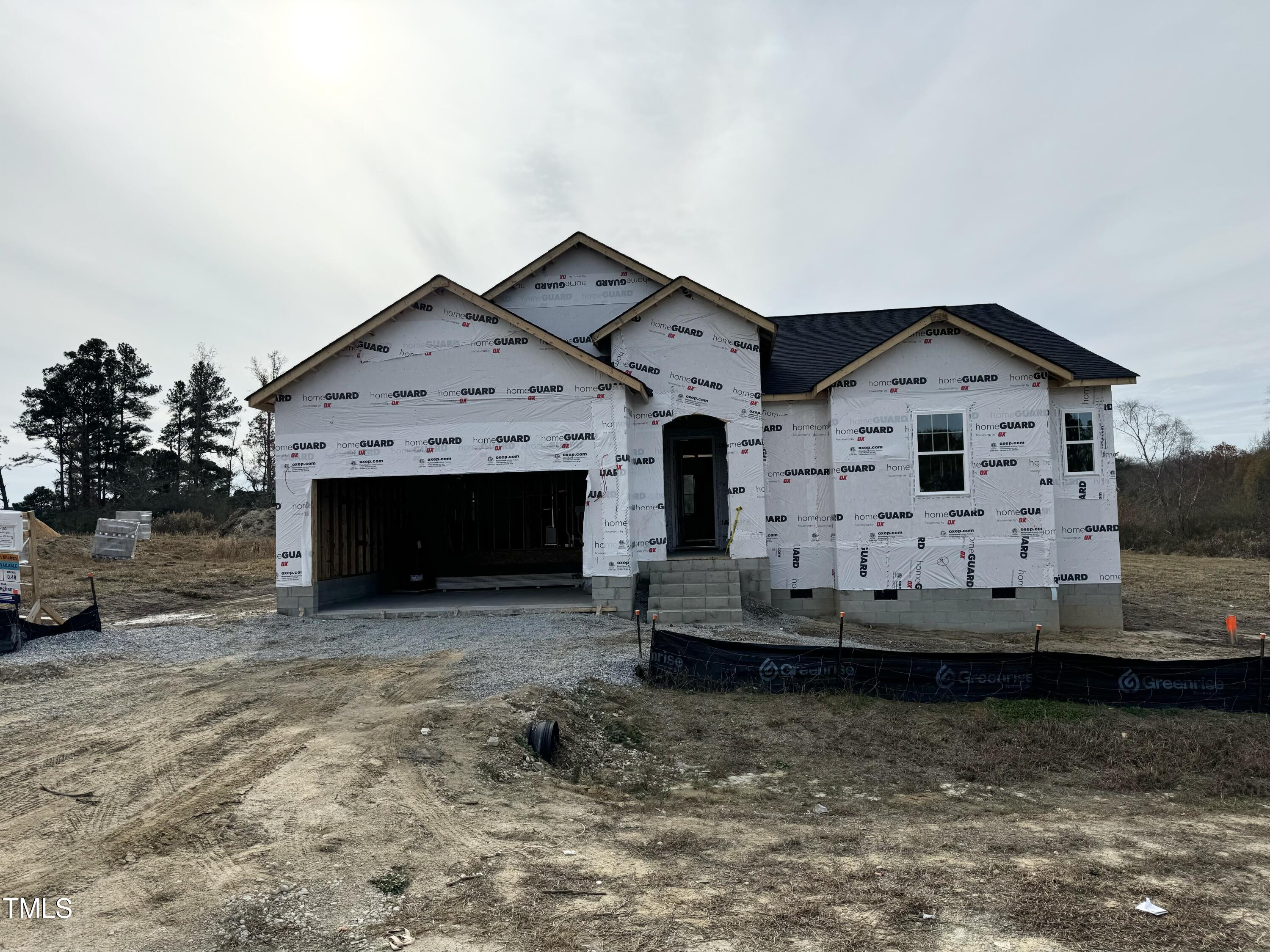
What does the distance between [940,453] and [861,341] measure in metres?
3.92

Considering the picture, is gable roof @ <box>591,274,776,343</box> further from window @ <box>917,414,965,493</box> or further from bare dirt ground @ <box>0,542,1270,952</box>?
bare dirt ground @ <box>0,542,1270,952</box>

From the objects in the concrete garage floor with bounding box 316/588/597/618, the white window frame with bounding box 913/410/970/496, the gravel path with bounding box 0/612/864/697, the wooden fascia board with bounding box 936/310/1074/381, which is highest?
the wooden fascia board with bounding box 936/310/1074/381

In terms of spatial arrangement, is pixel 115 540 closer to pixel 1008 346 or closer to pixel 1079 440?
pixel 1008 346

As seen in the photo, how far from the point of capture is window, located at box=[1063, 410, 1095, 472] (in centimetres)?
1576

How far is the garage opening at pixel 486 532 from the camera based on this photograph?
20.1 meters

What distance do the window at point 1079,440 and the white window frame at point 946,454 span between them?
2.17m

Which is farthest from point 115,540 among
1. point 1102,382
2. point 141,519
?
point 1102,382

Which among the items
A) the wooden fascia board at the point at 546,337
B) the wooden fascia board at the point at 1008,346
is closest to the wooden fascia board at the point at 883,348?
the wooden fascia board at the point at 1008,346

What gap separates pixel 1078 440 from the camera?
15.8 m

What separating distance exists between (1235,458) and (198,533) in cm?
6035

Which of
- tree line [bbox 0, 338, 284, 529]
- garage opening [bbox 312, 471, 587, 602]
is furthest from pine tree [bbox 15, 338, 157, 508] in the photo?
garage opening [bbox 312, 471, 587, 602]

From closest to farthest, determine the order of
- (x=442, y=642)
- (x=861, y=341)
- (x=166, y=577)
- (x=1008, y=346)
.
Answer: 1. (x=442, y=642)
2. (x=1008, y=346)
3. (x=861, y=341)
4. (x=166, y=577)

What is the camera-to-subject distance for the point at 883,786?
22.7 ft

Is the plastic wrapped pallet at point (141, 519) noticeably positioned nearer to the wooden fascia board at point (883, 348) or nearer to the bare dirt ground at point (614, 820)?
the bare dirt ground at point (614, 820)
